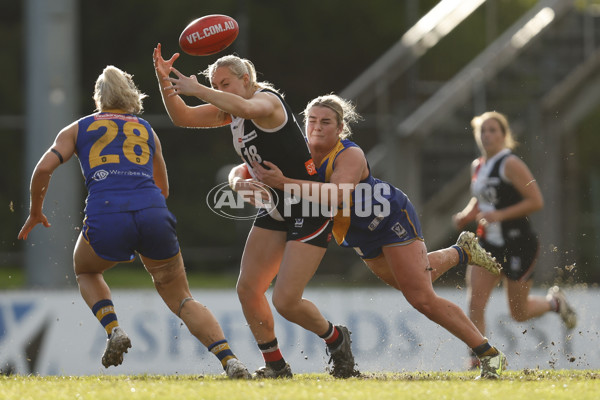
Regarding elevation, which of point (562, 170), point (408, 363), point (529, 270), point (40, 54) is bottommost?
point (408, 363)

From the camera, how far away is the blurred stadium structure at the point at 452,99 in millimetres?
12398

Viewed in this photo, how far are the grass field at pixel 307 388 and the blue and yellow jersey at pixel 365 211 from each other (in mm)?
888

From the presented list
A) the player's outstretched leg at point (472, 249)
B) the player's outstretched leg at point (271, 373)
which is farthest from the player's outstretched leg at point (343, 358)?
the player's outstretched leg at point (472, 249)

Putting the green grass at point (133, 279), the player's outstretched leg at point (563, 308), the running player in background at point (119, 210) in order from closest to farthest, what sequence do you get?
the running player in background at point (119, 210), the player's outstretched leg at point (563, 308), the green grass at point (133, 279)

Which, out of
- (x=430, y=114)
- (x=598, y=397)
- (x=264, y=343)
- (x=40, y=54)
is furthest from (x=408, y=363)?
(x=40, y=54)

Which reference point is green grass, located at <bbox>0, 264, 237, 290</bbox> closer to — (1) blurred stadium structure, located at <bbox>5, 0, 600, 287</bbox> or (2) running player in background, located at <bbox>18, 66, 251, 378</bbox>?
(1) blurred stadium structure, located at <bbox>5, 0, 600, 287</bbox>

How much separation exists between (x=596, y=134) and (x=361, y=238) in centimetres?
→ 1257

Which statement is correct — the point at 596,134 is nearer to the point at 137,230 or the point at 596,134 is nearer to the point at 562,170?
the point at 562,170

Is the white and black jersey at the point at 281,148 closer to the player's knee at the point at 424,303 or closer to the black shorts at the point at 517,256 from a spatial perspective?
the player's knee at the point at 424,303

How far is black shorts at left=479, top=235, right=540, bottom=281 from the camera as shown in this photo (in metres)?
7.75

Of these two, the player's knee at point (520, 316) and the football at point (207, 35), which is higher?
the football at point (207, 35)

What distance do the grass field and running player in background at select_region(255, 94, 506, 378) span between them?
369 millimetres

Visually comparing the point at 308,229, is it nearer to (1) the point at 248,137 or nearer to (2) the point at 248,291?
(2) the point at 248,291

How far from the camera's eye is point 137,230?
18.9 ft
